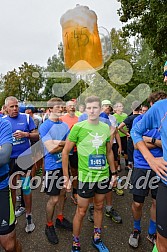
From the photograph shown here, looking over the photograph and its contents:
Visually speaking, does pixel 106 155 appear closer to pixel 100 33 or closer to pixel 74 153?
pixel 74 153

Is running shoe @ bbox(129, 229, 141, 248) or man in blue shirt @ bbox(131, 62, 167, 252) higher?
man in blue shirt @ bbox(131, 62, 167, 252)

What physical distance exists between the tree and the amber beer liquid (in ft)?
21.8

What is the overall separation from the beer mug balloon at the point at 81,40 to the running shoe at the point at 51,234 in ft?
7.91

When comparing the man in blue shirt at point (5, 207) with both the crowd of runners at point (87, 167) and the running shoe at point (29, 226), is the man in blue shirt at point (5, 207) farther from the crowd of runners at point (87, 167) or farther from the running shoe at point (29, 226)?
the running shoe at point (29, 226)

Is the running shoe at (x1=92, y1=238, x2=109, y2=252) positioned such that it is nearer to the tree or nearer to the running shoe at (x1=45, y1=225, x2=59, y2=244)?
the running shoe at (x1=45, y1=225, x2=59, y2=244)

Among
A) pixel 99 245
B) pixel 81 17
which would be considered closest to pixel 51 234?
pixel 99 245

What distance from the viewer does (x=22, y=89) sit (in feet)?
98.9

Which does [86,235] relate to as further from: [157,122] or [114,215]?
[157,122]

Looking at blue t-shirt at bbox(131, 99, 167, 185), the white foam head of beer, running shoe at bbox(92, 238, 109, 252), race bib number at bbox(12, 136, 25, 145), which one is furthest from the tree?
running shoe at bbox(92, 238, 109, 252)

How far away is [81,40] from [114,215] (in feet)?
8.88

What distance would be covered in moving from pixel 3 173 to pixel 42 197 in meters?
2.25

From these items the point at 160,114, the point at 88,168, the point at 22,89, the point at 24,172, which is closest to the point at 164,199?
the point at 160,114

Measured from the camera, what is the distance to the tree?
9.21 metres

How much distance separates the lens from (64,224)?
9.90ft
